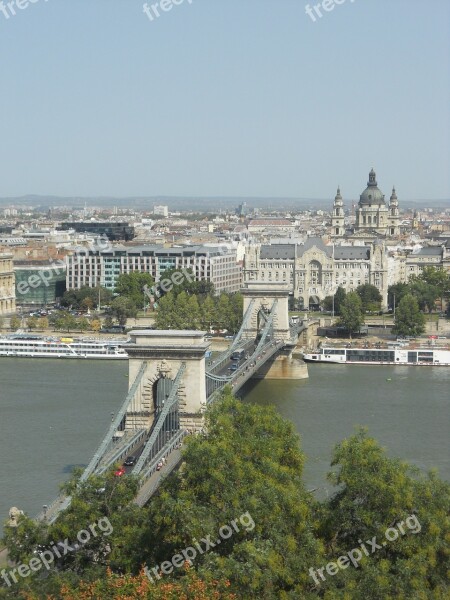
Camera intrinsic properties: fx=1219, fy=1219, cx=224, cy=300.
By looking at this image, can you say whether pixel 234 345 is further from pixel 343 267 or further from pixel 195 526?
pixel 343 267

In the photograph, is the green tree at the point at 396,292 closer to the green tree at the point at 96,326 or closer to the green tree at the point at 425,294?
the green tree at the point at 425,294

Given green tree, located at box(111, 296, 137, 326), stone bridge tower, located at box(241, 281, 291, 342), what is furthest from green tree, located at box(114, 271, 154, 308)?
stone bridge tower, located at box(241, 281, 291, 342)

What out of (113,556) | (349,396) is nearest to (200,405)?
(113,556)

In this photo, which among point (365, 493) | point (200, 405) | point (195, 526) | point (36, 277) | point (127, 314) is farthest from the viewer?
point (36, 277)

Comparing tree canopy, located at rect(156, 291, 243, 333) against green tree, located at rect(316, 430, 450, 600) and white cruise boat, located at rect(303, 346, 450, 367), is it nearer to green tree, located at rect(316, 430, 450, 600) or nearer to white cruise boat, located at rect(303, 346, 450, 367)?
white cruise boat, located at rect(303, 346, 450, 367)

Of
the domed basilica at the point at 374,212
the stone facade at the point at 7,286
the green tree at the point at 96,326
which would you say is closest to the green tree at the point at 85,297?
the stone facade at the point at 7,286

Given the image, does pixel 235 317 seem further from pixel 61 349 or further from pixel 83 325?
pixel 61 349

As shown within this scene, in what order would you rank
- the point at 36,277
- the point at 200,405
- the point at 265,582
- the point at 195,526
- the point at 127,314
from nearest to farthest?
the point at 265,582
the point at 195,526
the point at 200,405
the point at 127,314
the point at 36,277
